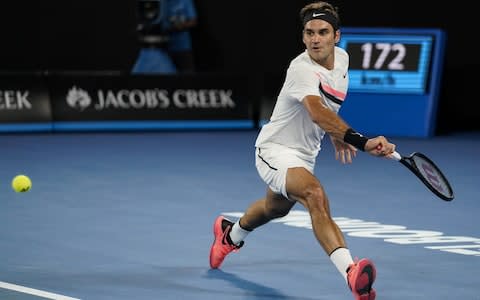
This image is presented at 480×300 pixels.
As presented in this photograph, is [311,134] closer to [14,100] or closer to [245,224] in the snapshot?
[245,224]

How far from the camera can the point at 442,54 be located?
1513 cm

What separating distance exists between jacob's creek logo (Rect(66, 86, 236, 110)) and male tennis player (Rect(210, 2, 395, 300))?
26.9 ft

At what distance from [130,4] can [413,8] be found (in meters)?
4.15

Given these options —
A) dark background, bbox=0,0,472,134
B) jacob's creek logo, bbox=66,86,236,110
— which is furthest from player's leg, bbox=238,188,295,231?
dark background, bbox=0,0,472,134

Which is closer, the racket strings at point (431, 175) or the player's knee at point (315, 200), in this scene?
the player's knee at point (315, 200)

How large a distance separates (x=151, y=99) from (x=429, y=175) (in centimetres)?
899

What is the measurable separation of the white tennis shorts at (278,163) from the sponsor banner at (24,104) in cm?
845

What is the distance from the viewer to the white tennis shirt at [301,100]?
6.77 m

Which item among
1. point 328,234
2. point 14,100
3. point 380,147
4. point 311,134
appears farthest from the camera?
point 14,100

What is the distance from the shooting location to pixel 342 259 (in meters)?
6.32

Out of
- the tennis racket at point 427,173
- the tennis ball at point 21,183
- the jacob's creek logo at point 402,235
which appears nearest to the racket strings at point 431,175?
the tennis racket at point 427,173

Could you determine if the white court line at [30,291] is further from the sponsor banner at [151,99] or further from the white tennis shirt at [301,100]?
the sponsor banner at [151,99]

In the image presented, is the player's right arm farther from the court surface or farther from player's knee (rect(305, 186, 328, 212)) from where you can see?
the court surface

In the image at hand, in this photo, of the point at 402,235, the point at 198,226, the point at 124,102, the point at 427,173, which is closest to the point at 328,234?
the point at 427,173
